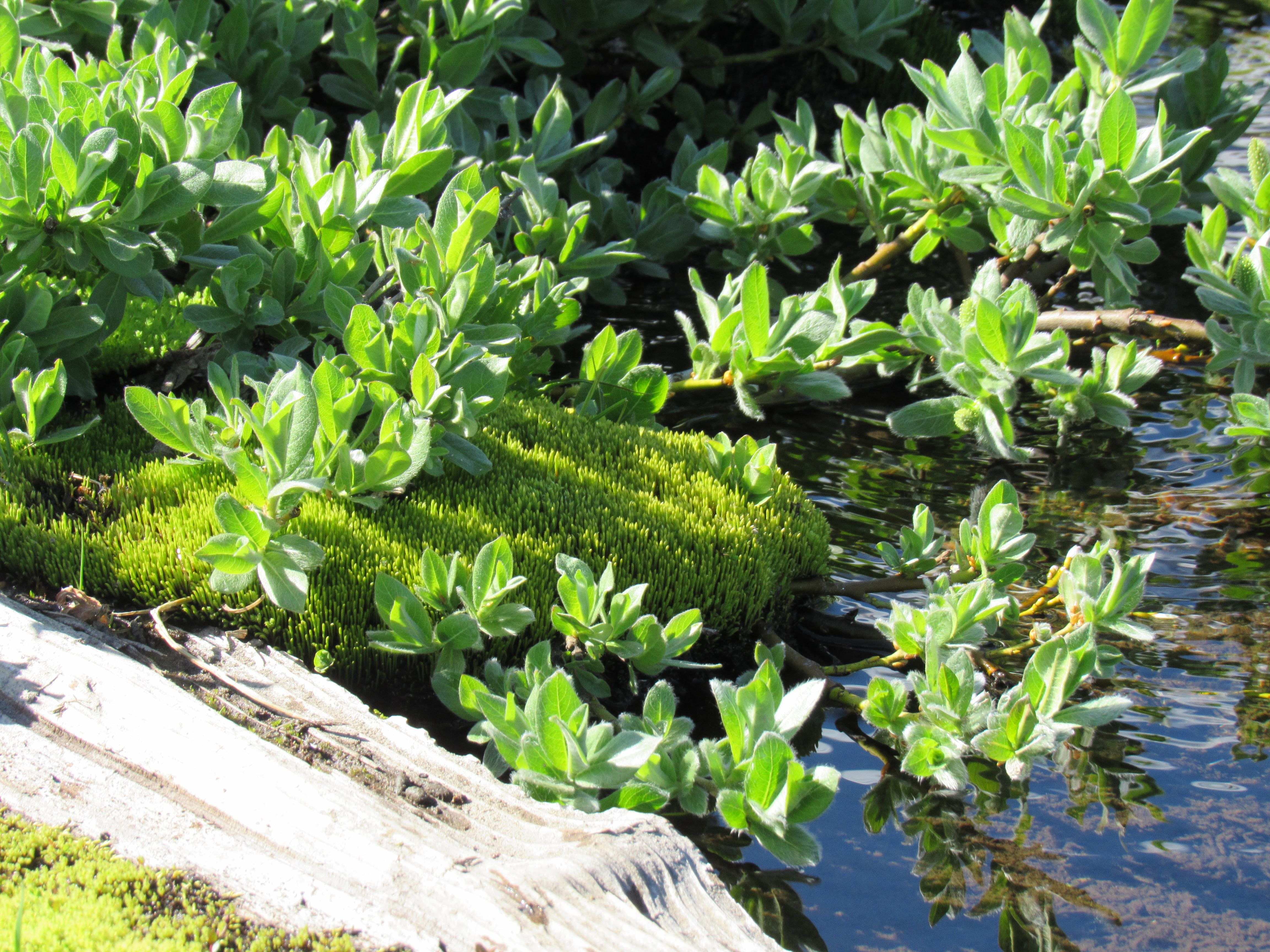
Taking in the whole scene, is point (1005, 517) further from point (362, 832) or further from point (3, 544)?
point (3, 544)

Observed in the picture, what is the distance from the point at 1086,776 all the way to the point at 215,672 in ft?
6.68

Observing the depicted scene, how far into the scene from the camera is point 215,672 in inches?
97.4

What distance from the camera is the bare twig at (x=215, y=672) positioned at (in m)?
2.36

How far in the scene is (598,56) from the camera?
21.0 feet

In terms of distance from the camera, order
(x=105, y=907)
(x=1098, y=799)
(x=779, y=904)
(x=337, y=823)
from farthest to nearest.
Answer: (x=1098, y=799) → (x=779, y=904) → (x=337, y=823) → (x=105, y=907)

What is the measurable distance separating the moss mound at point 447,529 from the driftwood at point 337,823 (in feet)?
0.90

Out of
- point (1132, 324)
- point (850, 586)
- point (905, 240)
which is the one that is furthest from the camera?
point (905, 240)

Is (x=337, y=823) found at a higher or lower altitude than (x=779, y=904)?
higher

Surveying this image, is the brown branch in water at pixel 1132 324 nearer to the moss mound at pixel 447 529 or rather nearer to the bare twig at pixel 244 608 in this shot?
the moss mound at pixel 447 529

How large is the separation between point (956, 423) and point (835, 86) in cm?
427

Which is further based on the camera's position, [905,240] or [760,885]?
[905,240]

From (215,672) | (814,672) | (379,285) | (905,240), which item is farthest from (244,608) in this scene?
(905,240)

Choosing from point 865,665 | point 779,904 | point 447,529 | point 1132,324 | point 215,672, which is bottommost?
point 779,904

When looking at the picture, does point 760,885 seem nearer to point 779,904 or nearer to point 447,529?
point 779,904
